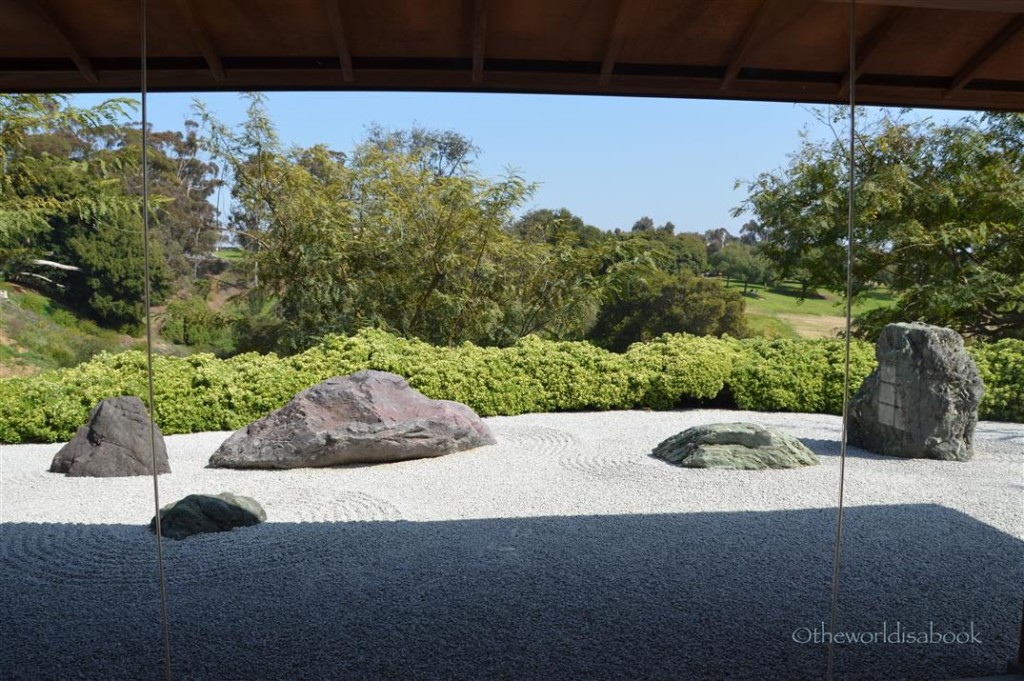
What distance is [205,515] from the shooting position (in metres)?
4.62

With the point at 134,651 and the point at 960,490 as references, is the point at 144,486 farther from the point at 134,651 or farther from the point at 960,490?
the point at 960,490

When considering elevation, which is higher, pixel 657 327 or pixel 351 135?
pixel 351 135

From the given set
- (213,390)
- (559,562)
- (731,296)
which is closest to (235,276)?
(213,390)

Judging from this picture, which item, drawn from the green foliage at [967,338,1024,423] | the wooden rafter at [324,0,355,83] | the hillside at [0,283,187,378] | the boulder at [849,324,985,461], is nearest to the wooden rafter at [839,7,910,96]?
the wooden rafter at [324,0,355,83]

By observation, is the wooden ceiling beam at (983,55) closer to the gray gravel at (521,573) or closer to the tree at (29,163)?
the gray gravel at (521,573)

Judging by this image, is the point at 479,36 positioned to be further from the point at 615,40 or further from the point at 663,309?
the point at 663,309

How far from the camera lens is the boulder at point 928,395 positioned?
20.6 ft

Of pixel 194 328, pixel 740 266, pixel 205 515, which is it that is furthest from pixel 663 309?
pixel 205 515

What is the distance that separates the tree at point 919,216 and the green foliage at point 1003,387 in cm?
222

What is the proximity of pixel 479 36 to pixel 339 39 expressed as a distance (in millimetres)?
488

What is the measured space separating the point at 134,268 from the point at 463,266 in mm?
7956

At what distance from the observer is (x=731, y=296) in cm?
1328

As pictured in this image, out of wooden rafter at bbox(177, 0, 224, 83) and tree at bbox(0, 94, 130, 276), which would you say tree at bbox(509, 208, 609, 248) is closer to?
tree at bbox(0, 94, 130, 276)

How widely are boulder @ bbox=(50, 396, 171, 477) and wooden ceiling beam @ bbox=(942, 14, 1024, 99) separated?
217 inches
